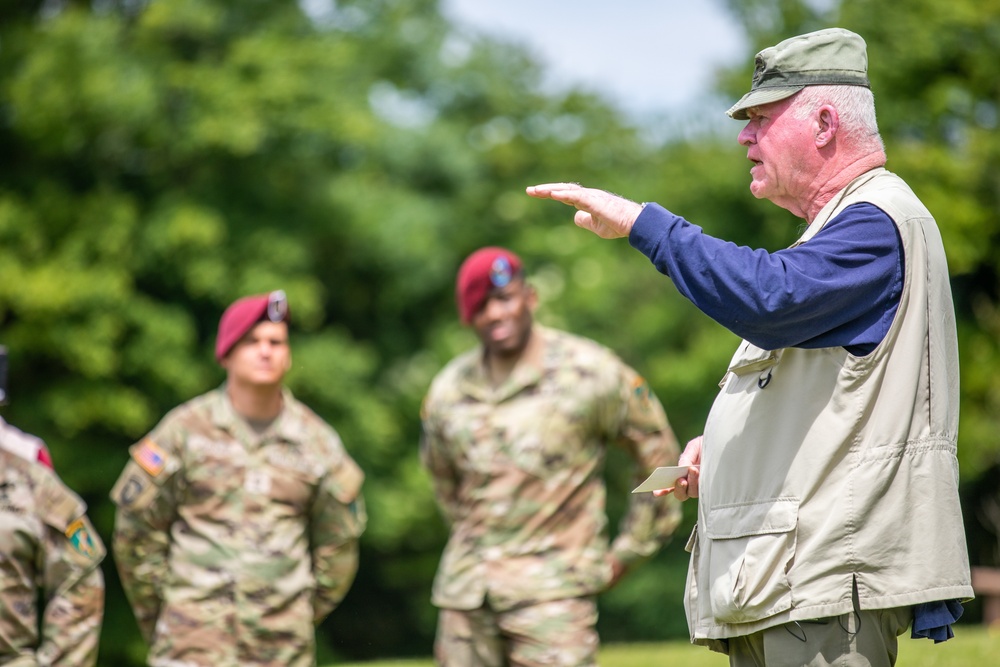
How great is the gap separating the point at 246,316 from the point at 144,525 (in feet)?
3.78

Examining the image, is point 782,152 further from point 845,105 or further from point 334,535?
point 334,535

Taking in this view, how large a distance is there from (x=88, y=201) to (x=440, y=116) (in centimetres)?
1056

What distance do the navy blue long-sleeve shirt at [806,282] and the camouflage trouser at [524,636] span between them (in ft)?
10.4

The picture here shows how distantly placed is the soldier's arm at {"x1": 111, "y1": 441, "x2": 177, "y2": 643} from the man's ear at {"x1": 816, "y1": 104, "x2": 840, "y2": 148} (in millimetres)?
4009

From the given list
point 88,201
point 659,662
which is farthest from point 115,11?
point 659,662

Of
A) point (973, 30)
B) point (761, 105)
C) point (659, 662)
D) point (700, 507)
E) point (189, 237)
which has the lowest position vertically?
point (659, 662)

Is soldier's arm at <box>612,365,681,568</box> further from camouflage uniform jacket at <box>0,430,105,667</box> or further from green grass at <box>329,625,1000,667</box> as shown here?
camouflage uniform jacket at <box>0,430,105,667</box>

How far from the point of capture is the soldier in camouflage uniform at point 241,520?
247 inches

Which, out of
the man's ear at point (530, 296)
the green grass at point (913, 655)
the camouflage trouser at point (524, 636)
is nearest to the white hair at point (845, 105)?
the camouflage trouser at point (524, 636)

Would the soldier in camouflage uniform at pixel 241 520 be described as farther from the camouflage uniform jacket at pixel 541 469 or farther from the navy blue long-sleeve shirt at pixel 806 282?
the navy blue long-sleeve shirt at pixel 806 282

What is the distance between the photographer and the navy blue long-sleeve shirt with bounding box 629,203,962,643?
316cm

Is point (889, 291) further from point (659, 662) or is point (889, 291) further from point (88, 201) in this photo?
point (88, 201)

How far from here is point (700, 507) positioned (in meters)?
3.55

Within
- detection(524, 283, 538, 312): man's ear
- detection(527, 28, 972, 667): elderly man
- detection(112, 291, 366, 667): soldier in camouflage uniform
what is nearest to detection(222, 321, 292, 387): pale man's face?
detection(112, 291, 366, 667): soldier in camouflage uniform
